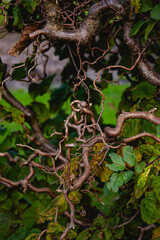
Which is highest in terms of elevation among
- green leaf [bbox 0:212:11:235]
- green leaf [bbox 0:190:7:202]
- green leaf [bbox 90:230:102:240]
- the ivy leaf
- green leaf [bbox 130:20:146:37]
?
green leaf [bbox 130:20:146:37]

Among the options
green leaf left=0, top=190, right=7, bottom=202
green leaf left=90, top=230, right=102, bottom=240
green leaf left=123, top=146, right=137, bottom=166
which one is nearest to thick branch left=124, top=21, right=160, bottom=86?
green leaf left=123, top=146, right=137, bottom=166

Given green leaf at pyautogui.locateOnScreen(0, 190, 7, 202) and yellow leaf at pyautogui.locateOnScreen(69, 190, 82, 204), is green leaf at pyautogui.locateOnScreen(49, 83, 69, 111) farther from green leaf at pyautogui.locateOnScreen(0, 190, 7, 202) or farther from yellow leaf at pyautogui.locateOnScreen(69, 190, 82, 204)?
yellow leaf at pyautogui.locateOnScreen(69, 190, 82, 204)

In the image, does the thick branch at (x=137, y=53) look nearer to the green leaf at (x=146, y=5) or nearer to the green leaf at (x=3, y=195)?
the green leaf at (x=146, y=5)

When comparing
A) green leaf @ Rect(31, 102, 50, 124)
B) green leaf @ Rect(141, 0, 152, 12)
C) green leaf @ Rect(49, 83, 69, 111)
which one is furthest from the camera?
green leaf @ Rect(49, 83, 69, 111)

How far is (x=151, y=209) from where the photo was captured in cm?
91

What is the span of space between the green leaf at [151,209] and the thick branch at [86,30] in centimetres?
71

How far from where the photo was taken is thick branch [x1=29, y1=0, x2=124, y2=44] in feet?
3.62

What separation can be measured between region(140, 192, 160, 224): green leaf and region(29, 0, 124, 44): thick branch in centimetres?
71

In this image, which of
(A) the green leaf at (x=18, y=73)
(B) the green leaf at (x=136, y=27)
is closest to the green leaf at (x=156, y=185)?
(B) the green leaf at (x=136, y=27)

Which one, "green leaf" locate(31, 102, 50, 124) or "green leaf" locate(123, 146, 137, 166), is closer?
"green leaf" locate(123, 146, 137, 166)

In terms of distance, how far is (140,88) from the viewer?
3.97 ft

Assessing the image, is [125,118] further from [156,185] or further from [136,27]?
[136,27]

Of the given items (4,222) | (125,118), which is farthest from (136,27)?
(4,222)

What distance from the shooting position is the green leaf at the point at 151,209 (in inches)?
35.9
